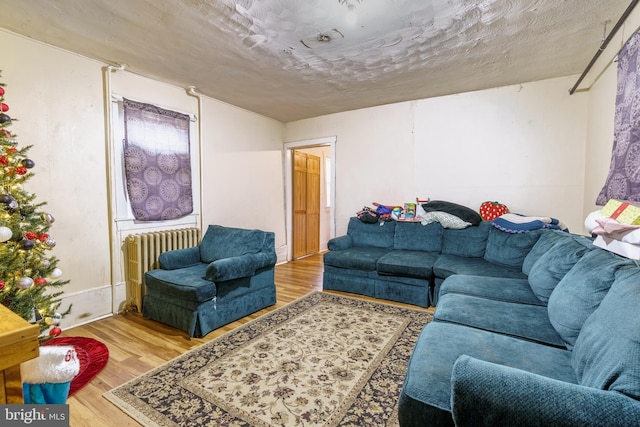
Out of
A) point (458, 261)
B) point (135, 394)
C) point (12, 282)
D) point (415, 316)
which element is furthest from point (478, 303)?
point (12, 282)

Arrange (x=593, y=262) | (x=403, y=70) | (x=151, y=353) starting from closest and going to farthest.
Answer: (x=593, y=262), (x=151, y=353), (x=403, y=70)

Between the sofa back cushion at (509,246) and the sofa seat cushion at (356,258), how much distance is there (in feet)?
3.79

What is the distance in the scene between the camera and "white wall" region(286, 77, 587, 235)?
10.6 ft

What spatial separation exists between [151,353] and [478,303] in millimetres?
2373

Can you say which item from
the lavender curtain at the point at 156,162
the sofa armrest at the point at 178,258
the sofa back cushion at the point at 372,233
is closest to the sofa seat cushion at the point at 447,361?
the sofa back cushion at the point at 372,233

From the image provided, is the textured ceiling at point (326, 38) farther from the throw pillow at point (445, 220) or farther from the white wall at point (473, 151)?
the throw pillow at point (445, 220)

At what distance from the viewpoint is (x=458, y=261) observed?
3.06m

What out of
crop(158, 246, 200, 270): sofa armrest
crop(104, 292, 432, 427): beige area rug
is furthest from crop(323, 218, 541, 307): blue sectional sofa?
crop(158, 246, 200, 270): sofa armrest

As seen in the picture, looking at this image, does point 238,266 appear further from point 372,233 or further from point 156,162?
point 372,233

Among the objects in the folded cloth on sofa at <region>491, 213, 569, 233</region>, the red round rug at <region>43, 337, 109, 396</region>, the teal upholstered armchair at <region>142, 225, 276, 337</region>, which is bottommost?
the red round rug at <region>43, 337, 109, 396</region>

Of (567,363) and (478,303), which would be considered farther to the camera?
(478,303)

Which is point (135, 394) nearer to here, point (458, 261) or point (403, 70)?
point (458, 261)

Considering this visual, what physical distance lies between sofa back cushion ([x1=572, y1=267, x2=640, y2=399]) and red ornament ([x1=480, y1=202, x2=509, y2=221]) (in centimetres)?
235

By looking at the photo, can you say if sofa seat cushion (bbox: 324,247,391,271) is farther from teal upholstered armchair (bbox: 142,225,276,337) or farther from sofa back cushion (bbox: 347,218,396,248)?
teal upholstered armchair (bbox: 142,225,276,337)
